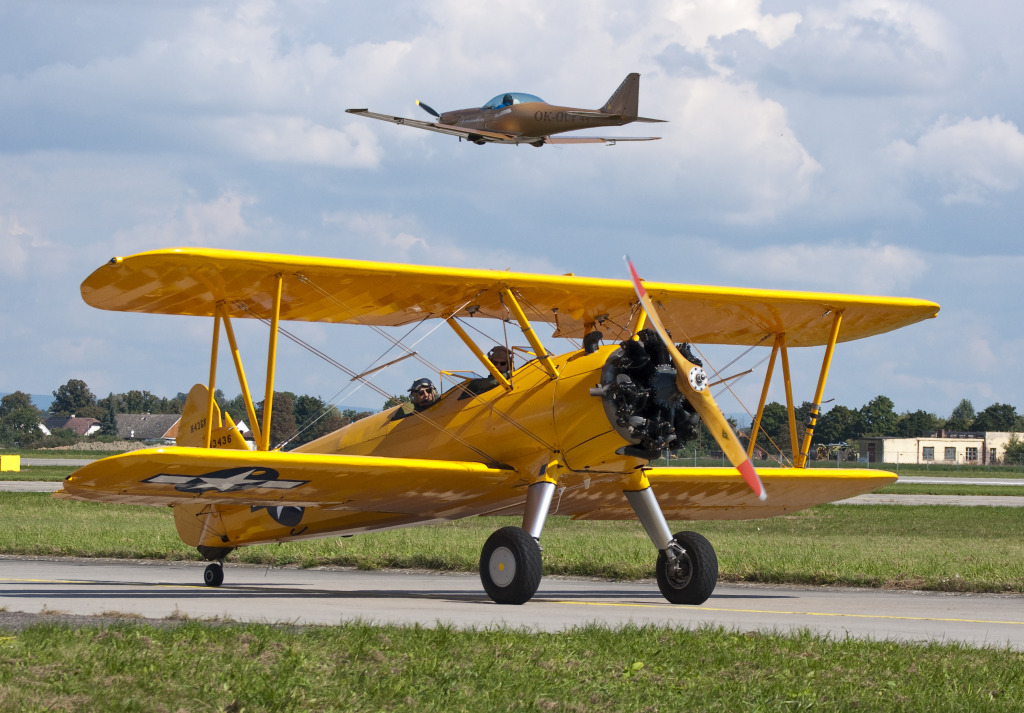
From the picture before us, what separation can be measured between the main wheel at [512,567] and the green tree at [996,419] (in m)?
140

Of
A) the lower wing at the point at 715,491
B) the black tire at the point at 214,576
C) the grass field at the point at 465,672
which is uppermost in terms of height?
the lower wing at the point at 715,491

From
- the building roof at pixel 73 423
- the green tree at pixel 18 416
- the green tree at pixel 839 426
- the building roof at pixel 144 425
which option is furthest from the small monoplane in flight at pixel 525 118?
the building roof at pixel 73 423

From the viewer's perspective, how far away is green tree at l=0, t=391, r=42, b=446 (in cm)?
15854

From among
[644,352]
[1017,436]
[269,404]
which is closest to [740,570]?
[644,352]

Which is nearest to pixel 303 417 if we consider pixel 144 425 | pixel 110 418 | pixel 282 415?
pixel 282 415

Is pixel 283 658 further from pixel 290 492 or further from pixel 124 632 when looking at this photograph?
pixel 290 492

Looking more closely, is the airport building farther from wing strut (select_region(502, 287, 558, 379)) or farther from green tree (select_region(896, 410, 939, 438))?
wing strut (select_region(502, 287, 558, 379))

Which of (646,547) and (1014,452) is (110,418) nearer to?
(1014,452)

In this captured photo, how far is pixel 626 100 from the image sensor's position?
32531 millimetres

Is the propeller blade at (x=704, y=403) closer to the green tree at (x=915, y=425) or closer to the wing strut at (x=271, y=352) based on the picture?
the wing strut at (x=271, y=352)

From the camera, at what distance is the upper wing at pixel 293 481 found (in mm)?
11196

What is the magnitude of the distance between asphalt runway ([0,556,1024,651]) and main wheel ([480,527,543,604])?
0.62ft

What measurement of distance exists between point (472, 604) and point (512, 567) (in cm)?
58

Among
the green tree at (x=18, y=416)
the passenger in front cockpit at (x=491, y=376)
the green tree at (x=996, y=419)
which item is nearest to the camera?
the passenger in front cockpit at (x=491, y=376)
